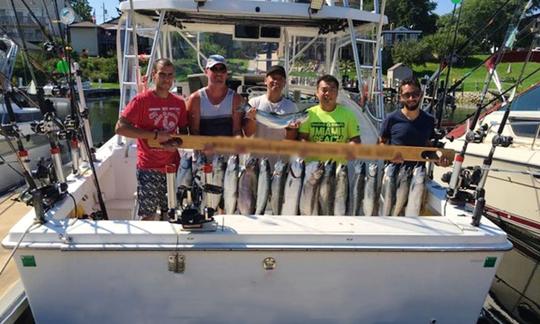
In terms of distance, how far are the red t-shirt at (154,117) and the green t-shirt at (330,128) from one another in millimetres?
963

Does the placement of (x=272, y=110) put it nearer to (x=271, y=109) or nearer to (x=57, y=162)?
(x=271, y=109)

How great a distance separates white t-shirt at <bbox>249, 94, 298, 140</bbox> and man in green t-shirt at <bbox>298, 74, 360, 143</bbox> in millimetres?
243

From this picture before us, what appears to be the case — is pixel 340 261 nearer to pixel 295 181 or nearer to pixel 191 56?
pixel 295 181

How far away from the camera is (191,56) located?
19.3 feet

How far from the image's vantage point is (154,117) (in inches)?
130

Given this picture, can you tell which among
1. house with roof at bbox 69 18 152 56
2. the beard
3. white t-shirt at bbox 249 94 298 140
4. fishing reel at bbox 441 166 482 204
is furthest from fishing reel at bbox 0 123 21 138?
house with roof at bbox 69 18 152 56

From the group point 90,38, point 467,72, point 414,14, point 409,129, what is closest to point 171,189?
point 409,129

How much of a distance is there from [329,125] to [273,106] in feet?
1.66

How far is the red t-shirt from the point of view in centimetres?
327

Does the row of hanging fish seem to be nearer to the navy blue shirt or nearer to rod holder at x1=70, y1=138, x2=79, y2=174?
the navy blue shirt

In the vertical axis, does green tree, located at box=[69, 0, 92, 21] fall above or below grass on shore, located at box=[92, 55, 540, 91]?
above

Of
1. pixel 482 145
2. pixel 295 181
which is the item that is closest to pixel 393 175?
pixel 295 181

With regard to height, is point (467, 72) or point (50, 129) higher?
point (467, 72)

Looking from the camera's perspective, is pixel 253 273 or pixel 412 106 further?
pixel 412 106
